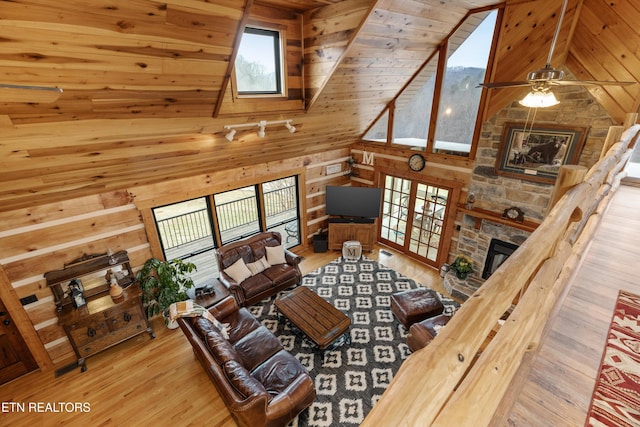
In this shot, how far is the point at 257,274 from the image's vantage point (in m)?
5.03

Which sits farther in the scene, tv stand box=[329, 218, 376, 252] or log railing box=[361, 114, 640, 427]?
tv stand box=[329, 218, 376, 252]

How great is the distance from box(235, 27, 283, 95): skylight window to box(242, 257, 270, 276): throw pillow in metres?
2.81

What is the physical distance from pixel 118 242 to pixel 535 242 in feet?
15.9

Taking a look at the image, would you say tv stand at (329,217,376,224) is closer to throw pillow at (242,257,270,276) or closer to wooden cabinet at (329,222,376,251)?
wooden cabinet at (329,222,376,251)

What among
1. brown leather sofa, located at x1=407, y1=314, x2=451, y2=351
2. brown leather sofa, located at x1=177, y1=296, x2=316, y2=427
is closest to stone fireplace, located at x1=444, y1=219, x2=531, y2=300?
brown leather sofa, located at x1=407, y1=314, x2=451, y2=351

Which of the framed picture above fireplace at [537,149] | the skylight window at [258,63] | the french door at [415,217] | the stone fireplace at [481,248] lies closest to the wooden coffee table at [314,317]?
the stone fireplace at [481,248]

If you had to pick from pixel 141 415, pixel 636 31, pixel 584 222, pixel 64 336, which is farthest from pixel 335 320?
pixel 636 31

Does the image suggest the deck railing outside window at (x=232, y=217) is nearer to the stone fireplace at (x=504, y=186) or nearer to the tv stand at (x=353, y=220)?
the tv stand at (x=353, y=220)

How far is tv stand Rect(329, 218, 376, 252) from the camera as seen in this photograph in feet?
20.5

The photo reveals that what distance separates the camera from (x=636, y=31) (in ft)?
10.1

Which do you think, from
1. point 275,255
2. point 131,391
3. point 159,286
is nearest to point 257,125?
point 275,255

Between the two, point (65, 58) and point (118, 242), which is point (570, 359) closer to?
point (65, 58)

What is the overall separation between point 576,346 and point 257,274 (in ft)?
13.8

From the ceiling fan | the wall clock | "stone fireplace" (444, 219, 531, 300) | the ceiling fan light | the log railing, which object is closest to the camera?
the log railing
